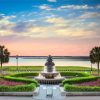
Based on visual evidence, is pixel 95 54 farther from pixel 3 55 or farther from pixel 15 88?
pixel 15 88

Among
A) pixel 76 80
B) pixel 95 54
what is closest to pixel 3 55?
pixel 95 54

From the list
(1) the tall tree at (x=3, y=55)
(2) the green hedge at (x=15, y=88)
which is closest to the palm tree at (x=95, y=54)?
(1) the tall tree at (x=3, y=55)

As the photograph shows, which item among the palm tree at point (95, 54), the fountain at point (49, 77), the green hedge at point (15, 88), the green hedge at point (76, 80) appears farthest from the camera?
the palm tree at point (95, 54)

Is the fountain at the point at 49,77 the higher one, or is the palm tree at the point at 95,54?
the palm tree at the point at 95,54

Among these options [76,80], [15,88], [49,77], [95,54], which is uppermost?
[95,54]

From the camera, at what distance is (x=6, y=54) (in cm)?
6194

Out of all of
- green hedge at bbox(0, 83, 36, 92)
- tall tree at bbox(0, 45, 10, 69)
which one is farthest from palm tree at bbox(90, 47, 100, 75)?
green hedge at bbox(0, 83, 36, 92)

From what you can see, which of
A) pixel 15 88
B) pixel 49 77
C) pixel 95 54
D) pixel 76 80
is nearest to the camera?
pixel 15 88

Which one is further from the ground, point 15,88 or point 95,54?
point 95,54

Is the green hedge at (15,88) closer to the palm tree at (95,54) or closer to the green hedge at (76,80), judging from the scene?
the green hedge at (76,80)

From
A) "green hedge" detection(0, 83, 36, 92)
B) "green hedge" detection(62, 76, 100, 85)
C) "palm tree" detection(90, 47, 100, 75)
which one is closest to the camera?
"green hedge" detection(0, 83, 36, 92)

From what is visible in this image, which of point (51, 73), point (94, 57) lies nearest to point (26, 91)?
point (51, 73)

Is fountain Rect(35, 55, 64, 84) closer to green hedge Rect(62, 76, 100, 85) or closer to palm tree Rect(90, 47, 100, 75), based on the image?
green hedge Rect(62, 76, 100, 85)

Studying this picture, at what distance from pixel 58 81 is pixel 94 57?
21253mm
